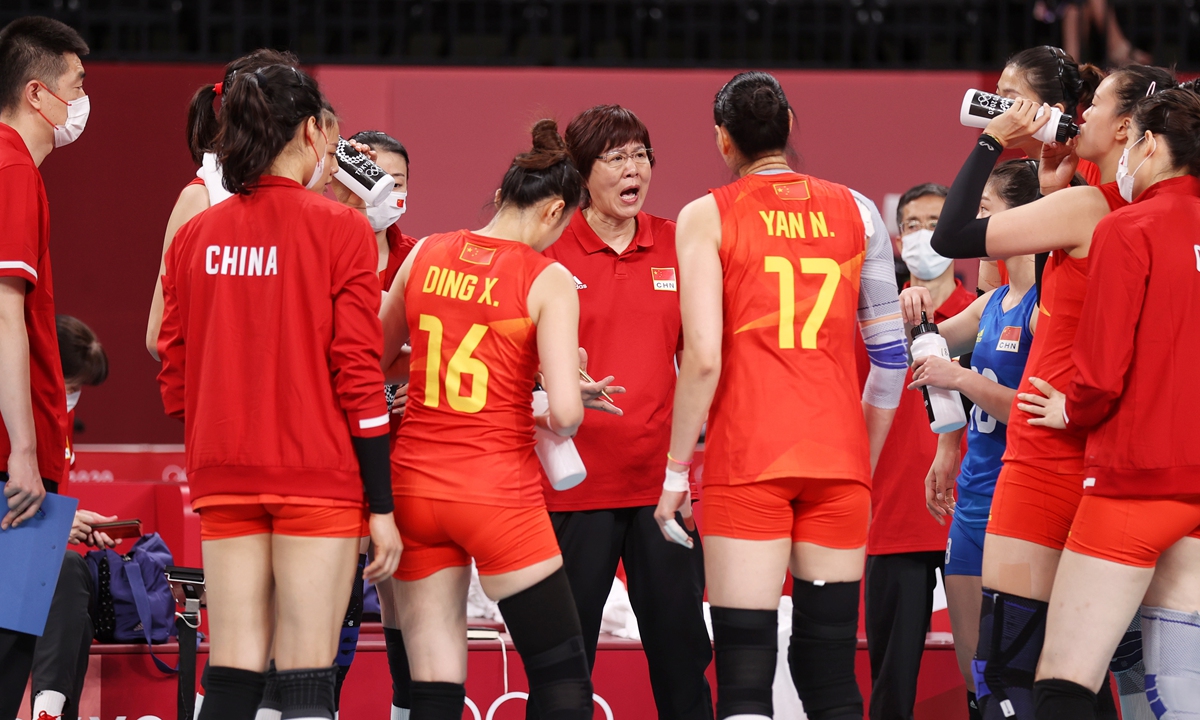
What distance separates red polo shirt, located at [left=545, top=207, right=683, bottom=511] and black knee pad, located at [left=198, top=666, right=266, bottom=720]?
98cm

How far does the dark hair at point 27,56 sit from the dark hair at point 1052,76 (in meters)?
2.39

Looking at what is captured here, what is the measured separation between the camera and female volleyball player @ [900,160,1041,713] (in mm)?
3189

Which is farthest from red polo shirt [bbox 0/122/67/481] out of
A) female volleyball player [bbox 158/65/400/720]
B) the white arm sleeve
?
the white arm sleeve

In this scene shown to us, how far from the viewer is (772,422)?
2.65 metres

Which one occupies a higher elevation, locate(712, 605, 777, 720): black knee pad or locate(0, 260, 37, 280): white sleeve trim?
locate(0, 260, 37, 280): white sleeve trim

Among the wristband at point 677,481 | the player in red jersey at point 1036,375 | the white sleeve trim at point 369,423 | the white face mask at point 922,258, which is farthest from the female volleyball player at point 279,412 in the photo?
the white face mask at point 922,258

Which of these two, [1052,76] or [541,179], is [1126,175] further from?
[541,179]

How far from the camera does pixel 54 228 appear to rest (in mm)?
7898

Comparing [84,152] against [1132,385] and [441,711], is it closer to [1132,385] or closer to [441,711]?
[441,711]

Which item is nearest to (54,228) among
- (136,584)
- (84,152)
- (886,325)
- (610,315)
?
(84,152)

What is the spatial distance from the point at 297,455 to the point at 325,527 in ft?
0.52

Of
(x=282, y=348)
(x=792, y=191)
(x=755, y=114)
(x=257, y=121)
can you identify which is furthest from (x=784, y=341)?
(x=257, y=121)

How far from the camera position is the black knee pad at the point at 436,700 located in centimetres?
266

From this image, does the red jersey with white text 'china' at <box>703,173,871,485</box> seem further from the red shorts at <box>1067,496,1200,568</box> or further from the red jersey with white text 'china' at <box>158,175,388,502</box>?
the red jersey with white text 'china' at <box>158,175,388,502</box>
